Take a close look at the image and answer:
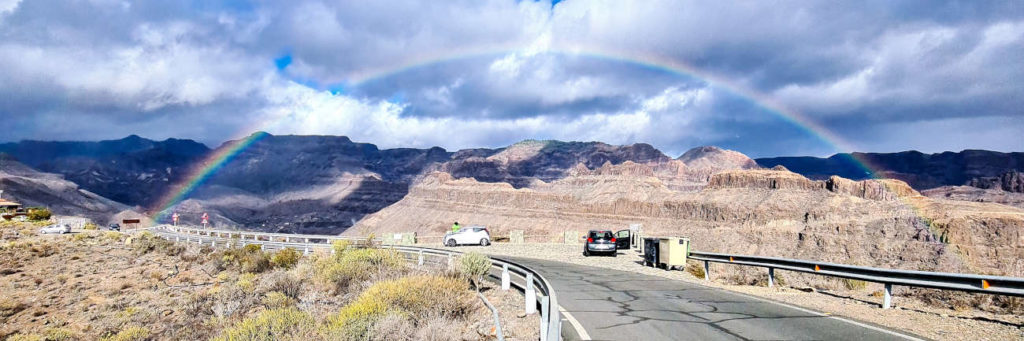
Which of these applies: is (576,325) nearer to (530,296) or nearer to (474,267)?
(530,296)

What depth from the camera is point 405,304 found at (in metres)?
11.7

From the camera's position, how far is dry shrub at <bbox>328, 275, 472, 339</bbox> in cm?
995

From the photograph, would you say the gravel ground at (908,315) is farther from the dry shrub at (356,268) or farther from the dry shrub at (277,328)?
the dry shrub at (356,268)

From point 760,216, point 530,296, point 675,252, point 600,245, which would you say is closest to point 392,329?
point 530,296

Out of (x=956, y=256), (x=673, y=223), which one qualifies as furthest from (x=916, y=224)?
(x=673, y=223)

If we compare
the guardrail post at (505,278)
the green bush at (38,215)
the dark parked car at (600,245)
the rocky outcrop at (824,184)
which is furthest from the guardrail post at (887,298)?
the rocky outcrop at (824,184)

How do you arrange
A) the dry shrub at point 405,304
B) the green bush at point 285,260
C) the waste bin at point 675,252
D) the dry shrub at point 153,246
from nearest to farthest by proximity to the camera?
the dry shrub at point 405,304 < the waste bin at point 675,252 < the green bush at point 285,260 < the dry shrub at point 153,246

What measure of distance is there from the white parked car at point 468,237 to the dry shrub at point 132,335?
24395 mm

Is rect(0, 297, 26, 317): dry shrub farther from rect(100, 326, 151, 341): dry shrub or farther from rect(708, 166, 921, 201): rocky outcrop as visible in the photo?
rect(708, 166, 921, 201): rocky outcrop

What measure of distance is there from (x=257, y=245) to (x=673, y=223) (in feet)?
307

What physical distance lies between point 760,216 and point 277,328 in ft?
364

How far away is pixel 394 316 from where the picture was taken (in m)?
10.1

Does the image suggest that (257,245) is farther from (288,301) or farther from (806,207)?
(806,207)

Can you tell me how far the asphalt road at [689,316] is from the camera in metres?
9.20
